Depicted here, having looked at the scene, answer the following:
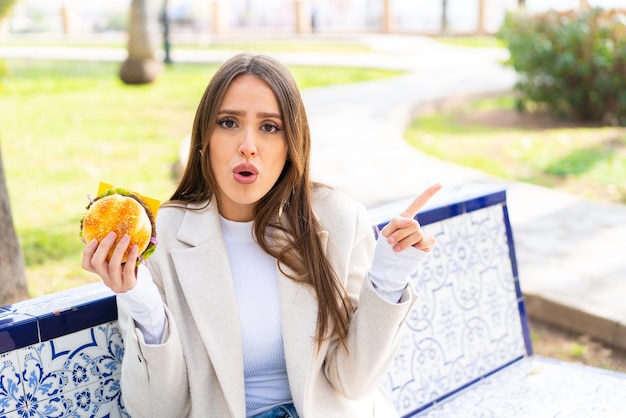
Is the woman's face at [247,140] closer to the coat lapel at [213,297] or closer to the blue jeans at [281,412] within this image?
the coat lapel at [213,297]

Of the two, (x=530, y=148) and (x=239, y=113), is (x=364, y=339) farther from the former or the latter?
(x=530, y=148)

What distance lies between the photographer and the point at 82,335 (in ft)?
7.03

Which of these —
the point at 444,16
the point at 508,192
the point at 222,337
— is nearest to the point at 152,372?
the point at 222,337

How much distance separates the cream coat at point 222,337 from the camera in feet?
6.75

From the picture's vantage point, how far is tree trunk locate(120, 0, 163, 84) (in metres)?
15.6

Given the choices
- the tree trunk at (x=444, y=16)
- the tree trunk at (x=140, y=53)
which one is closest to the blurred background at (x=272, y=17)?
the tree trunk at (x=444, y=16)

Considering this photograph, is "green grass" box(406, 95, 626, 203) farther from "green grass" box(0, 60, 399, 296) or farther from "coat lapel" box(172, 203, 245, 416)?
"coat lapel" box(172, 203, 245, 416)

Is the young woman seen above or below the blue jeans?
above

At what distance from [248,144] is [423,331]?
1.20 metres

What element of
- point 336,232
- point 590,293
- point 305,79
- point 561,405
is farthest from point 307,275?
point 305,79

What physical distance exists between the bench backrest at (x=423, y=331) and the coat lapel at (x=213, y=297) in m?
0.24

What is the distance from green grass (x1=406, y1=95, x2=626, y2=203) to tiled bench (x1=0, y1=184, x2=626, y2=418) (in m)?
4.34

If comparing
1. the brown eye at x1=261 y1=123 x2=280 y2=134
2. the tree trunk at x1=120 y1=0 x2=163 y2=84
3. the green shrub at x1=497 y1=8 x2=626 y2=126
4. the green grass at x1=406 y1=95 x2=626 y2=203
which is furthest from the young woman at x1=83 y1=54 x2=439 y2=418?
the tree trunk at x1=120 y1=0 x2=163 y2=84

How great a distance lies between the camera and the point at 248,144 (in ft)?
6.95
